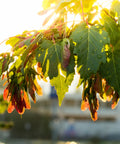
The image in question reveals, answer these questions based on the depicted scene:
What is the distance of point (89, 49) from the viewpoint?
91cm

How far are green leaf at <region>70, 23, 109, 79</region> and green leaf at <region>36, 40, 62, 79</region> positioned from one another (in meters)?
0.06

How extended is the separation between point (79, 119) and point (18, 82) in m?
55.1

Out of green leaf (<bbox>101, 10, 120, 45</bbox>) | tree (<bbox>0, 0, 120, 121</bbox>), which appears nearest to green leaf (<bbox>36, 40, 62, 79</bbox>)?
tree (<bbox>0, 0, 120, 121</bbox>)

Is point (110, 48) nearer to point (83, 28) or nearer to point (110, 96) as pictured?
point (83, 28)

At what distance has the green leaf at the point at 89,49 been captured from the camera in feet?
2.95

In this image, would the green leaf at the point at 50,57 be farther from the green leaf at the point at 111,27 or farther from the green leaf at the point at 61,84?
the green leaf at the point at 111,27

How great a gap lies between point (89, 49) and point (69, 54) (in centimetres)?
6

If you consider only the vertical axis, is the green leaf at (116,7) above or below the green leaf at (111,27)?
above

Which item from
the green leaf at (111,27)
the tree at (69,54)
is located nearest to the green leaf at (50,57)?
the tree at (69,54)

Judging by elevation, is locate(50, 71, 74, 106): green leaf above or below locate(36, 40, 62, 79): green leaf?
below

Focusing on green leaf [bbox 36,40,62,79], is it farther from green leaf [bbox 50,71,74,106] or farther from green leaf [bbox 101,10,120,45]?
green leaf [bbox 101,10,120,45]

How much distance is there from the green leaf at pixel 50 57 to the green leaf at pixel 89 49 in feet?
0.21

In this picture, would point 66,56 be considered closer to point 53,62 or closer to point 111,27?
point 53,62

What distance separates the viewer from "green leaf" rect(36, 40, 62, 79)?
3.12 ft
